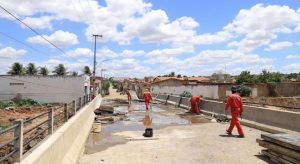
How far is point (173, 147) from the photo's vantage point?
479 inches

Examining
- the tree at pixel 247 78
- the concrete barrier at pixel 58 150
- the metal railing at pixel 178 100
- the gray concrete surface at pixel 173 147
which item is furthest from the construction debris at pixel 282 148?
the tree at pixel 247 78

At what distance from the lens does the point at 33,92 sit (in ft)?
206

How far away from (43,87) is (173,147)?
5397 cm

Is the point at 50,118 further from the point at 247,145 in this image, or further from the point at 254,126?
the point at 254,126

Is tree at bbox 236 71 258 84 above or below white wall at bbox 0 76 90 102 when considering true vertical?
above

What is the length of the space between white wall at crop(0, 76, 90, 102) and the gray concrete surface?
48952 millimetres

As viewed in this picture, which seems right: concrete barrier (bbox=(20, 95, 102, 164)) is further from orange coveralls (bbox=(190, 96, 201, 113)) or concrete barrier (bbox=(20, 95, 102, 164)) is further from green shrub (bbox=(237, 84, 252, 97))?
green shrub (bbox=(237, 84, 252, 97))

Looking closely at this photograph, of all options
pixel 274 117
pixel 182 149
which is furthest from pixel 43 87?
pixel 182 149

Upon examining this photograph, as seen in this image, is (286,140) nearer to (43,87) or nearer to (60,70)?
(43,87)

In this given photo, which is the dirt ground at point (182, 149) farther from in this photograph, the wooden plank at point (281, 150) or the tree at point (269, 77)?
the tree at point (269, 77)

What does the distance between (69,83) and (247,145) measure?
5462 centimetres

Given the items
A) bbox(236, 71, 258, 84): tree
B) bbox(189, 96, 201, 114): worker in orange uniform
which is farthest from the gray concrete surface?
bbox(236, 71, 258, 84): tree

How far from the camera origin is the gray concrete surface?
10.3 meters

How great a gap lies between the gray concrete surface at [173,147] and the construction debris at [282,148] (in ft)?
1.02
